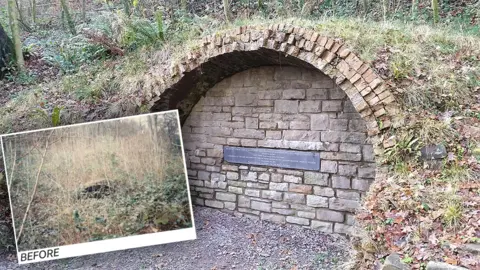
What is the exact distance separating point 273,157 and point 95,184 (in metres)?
2.40

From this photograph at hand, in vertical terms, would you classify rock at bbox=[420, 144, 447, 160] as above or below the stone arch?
below

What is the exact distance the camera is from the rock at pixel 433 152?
3.33 m

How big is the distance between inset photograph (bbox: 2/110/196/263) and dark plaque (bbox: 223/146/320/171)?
5.75 ft

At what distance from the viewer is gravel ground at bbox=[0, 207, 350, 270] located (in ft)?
13.8

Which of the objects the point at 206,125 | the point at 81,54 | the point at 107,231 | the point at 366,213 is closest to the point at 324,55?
the point at 366,213

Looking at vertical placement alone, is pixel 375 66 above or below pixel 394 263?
above

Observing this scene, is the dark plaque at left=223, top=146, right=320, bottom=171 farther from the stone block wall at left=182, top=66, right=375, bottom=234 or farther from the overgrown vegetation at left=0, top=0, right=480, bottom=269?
the overgrown vegetation at left=0, top=0, right=480, bottom=269

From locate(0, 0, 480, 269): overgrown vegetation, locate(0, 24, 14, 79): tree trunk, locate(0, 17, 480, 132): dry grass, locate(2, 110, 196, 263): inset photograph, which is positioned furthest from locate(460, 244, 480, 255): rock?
locate(0, 24, 14, 79): tree trunk

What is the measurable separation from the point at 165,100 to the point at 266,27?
185 centimetres

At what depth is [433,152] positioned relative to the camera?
11.0 ft

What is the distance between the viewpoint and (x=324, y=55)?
13.0 feet

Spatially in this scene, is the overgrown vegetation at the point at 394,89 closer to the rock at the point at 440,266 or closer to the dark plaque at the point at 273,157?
the rock at the point at 440,266

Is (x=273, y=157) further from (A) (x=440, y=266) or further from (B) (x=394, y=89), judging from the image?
(A) (x=440, y=266)

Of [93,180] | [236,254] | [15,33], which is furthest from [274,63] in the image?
[15,33]
